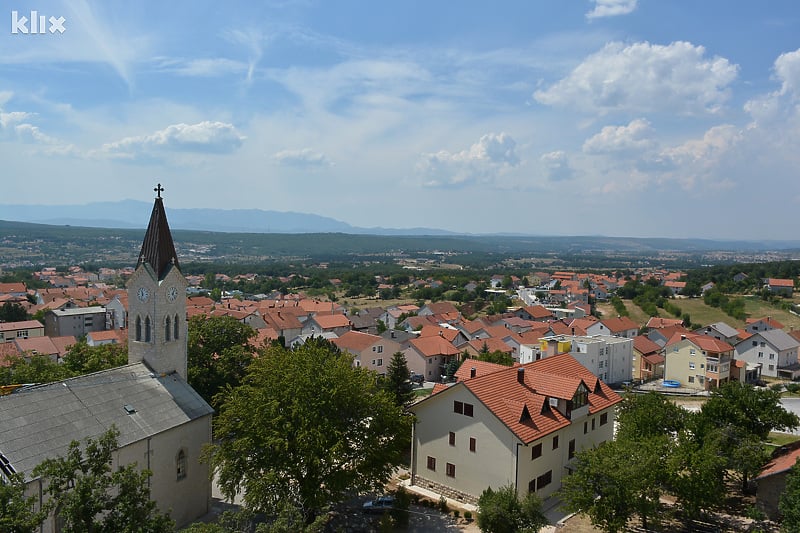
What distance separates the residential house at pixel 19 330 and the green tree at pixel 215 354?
56802 mm

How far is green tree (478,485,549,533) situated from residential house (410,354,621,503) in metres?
3.73

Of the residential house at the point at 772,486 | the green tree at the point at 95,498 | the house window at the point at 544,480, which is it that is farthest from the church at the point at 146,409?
the residential house at the point at 772,486

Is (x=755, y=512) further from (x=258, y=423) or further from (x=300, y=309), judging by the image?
(x=300, y=309)

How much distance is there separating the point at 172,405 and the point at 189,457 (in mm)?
2869

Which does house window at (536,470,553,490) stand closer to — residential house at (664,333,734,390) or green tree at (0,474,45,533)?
green tree at (0,474,45,533)

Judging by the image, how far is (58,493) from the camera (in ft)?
60.1

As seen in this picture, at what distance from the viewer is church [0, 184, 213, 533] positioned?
24703mm

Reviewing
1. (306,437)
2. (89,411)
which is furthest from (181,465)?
(306,437)

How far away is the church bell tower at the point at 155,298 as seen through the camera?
32.6 metres

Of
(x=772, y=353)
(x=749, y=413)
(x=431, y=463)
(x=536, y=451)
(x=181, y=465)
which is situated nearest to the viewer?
(x=181, y=465)

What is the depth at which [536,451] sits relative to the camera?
3322 centimetres

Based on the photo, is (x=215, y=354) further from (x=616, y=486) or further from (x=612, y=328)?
(x=612, y=328)

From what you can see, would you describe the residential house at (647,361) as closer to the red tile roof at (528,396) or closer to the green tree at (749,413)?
the green tree at (749,413)

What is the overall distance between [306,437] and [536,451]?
13.5 m
